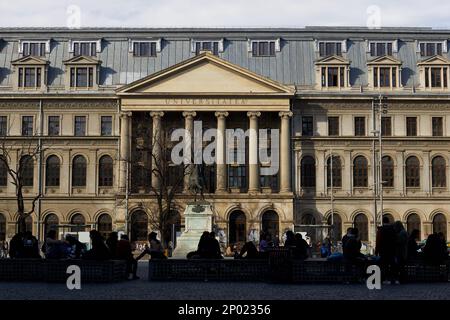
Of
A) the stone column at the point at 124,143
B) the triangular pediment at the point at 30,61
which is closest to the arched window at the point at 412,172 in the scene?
the stone column at the point at 124,143

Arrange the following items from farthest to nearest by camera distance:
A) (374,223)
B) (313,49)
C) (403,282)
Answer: (313,49) < (374,223) < (403,282)

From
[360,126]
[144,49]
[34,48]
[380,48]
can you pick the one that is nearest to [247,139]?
[360,126]

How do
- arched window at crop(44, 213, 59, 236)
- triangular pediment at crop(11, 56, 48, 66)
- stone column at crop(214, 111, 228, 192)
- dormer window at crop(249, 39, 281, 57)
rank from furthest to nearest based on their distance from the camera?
dormer window at crop(249, 39, 281, 57), triangular pediment at crop(11, 56, 48, 66), arched window at crop(44, 213, 59, 236), stone column at crop(214, 111, 228, 192)

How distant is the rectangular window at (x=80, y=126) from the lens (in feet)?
272

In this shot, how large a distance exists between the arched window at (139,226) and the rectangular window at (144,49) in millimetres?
16611

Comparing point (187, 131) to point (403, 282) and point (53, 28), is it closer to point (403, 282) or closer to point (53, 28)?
point (53, 28)

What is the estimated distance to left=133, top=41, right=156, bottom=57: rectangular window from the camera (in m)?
86.0

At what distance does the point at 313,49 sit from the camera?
86188 mm

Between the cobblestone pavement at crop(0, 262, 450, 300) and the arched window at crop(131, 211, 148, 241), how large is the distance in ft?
169

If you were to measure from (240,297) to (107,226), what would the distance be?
60.7m

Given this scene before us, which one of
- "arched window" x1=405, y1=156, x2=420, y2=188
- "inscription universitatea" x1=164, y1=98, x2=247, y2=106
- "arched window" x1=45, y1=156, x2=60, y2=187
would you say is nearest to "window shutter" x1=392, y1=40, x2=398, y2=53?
"arched window" x1=405, y1=156, x2=420, y2=188

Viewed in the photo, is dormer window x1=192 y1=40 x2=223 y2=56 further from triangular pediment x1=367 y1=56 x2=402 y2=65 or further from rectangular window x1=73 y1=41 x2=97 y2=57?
triangular pediment x1=367 y1=56 x2=402 y2=65
